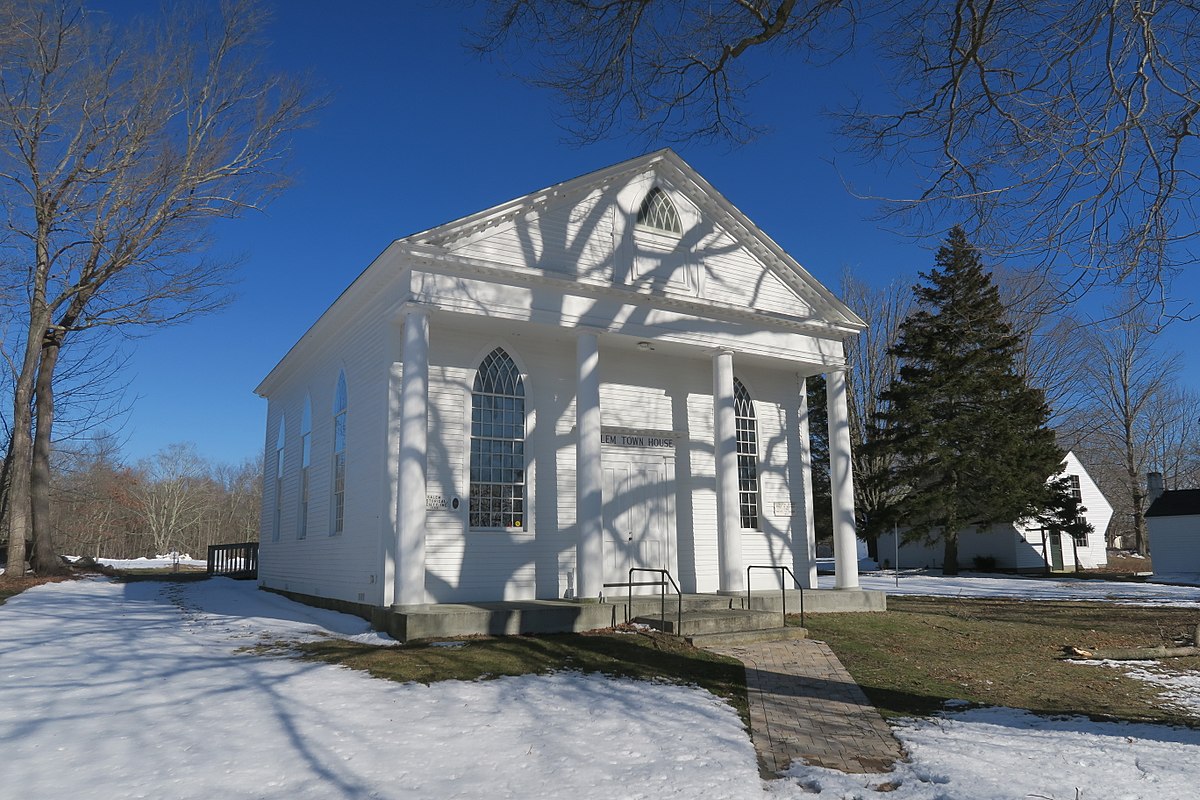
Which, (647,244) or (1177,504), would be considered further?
(1177,504)

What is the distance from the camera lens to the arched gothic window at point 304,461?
712 inches

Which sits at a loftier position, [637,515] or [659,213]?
[659,213]

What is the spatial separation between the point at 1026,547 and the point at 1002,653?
26.7 m

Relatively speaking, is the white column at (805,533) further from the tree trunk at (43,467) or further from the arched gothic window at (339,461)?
the tree trunk at (43,467)

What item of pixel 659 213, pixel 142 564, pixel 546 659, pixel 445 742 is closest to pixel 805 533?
pixel 659 213

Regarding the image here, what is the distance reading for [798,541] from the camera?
17141 mm

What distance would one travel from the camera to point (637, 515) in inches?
610

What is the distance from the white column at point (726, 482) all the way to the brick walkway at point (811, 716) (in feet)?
12.6

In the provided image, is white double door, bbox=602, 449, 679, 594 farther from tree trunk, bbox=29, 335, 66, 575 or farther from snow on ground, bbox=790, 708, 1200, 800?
tree trunk, bbox=29, 335, 66, 575

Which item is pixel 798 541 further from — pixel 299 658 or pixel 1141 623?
pixel 299 658

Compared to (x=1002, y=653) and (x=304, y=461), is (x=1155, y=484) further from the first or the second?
(x=304, y=461)

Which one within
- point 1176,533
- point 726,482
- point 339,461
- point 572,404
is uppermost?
point 572,404

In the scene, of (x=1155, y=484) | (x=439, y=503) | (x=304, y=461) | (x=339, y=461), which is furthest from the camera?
(x=1155, y=484)

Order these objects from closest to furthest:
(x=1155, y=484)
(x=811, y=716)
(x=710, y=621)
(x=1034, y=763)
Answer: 1. (x=1034, y=763)
2. (x=811, y=716)
3. (x=710, y=621)
4. (x=1155, y=484)
